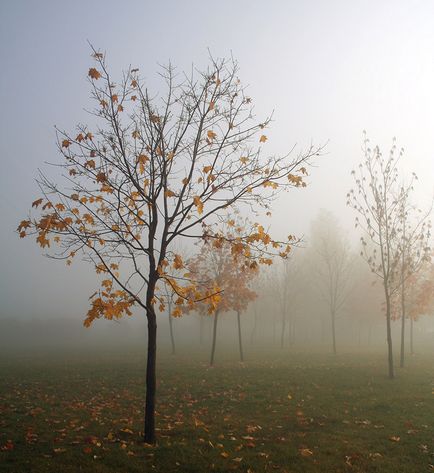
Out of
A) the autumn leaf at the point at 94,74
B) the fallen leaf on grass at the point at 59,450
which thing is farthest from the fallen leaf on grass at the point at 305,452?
the autumn leaf at the point at 94,74

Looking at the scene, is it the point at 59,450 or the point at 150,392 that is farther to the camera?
the point at 150,392

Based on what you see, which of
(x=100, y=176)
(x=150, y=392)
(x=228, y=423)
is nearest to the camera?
(x=100, y=176)

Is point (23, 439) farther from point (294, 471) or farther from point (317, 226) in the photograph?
point (317, 226)

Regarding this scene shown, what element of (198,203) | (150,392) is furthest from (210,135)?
(150,392)

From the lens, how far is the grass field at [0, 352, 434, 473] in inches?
286

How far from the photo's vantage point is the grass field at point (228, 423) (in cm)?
726

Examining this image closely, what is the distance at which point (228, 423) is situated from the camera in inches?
405

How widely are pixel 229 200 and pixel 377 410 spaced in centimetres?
835

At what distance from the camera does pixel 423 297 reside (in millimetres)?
26344

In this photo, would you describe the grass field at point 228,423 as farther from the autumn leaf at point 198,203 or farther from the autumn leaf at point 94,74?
the autumn leaf at point 94,74

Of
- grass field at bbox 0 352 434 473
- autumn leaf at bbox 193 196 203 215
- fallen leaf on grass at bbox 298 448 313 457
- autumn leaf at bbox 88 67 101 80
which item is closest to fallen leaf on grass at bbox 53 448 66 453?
grass field at bbox 0 352 434 473

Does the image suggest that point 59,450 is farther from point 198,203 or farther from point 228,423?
point 198,203

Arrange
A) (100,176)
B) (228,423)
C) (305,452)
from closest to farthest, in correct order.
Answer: (305,452) < (100,176) < (228,423)

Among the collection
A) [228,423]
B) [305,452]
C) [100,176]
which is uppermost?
[100,176]
